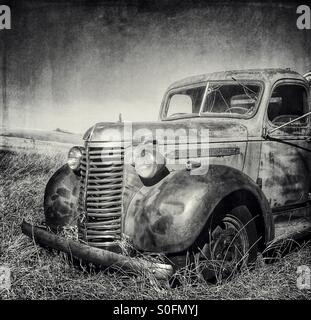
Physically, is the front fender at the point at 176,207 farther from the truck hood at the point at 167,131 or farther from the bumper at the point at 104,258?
the truck hood at the point at 167,131

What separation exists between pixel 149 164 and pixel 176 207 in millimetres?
409

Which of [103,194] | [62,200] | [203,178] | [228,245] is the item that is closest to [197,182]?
[203,178]

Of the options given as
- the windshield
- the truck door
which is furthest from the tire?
the windshield

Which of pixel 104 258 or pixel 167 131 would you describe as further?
pixel 167 131

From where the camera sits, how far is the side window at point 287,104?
367cm

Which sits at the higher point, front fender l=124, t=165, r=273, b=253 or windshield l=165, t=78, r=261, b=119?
windshield l=165, t=78, r=261, b=119

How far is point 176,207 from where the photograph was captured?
2430 millimetres

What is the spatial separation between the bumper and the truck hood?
0.83m

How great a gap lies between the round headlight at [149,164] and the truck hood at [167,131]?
23cm

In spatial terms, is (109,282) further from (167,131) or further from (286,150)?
(286,150)

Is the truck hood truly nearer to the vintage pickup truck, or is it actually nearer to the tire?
the vintage pickup truck

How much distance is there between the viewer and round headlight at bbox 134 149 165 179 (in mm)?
2635

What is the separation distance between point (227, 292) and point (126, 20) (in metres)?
3.25

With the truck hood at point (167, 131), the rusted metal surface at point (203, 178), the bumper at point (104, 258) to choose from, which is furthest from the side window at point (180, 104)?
the bumper at point (104, 258)
